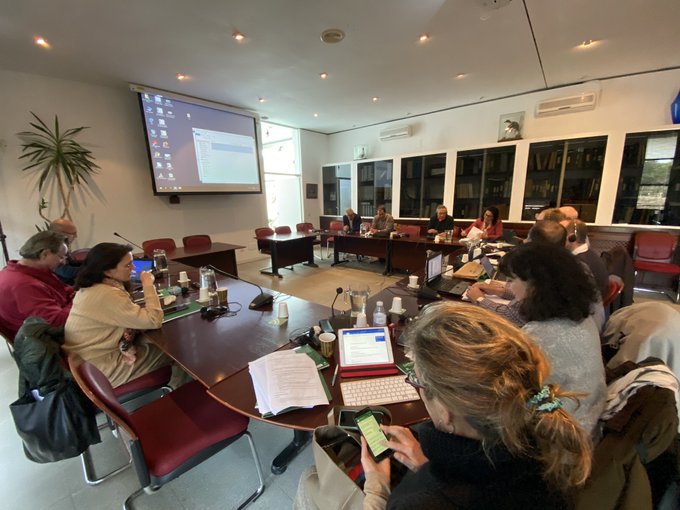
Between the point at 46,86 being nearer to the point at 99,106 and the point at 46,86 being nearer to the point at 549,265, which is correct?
the point at 99,106

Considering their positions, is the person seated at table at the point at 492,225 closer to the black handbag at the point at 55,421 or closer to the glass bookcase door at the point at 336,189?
the glass bookcase door at the point at 336,189

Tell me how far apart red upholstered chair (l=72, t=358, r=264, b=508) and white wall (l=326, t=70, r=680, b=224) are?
5.39 metres

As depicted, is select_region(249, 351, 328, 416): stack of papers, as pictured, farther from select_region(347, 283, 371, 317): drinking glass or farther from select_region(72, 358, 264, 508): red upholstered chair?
select_region(347, 283, 371, 317): drinking glass

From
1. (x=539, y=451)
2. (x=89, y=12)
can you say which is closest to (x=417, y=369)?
(x=539, y=451)

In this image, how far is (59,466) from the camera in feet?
5.09

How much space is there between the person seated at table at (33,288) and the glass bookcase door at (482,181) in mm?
5729

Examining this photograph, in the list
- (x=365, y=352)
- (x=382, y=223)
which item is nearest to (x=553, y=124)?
(x=382, y=223)

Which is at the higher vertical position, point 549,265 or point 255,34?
point 255,34

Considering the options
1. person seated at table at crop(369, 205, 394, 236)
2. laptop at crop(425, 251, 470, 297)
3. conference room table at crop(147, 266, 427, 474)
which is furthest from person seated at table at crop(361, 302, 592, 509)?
person seated at table at crop(369, 205, 394, 236)

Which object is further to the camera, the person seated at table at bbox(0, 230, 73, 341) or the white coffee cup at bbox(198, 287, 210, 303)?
the white coffee cup at bbox(198, 287, 210, 303)

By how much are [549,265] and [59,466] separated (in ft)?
8.79

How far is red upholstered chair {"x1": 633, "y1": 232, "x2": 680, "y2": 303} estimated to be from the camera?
3744 mm

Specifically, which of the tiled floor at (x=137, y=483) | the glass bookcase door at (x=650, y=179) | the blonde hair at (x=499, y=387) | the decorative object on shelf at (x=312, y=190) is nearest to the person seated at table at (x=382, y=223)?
the decorative object on shelf at (x=312, y=190)

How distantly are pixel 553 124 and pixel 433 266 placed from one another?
4.26m
